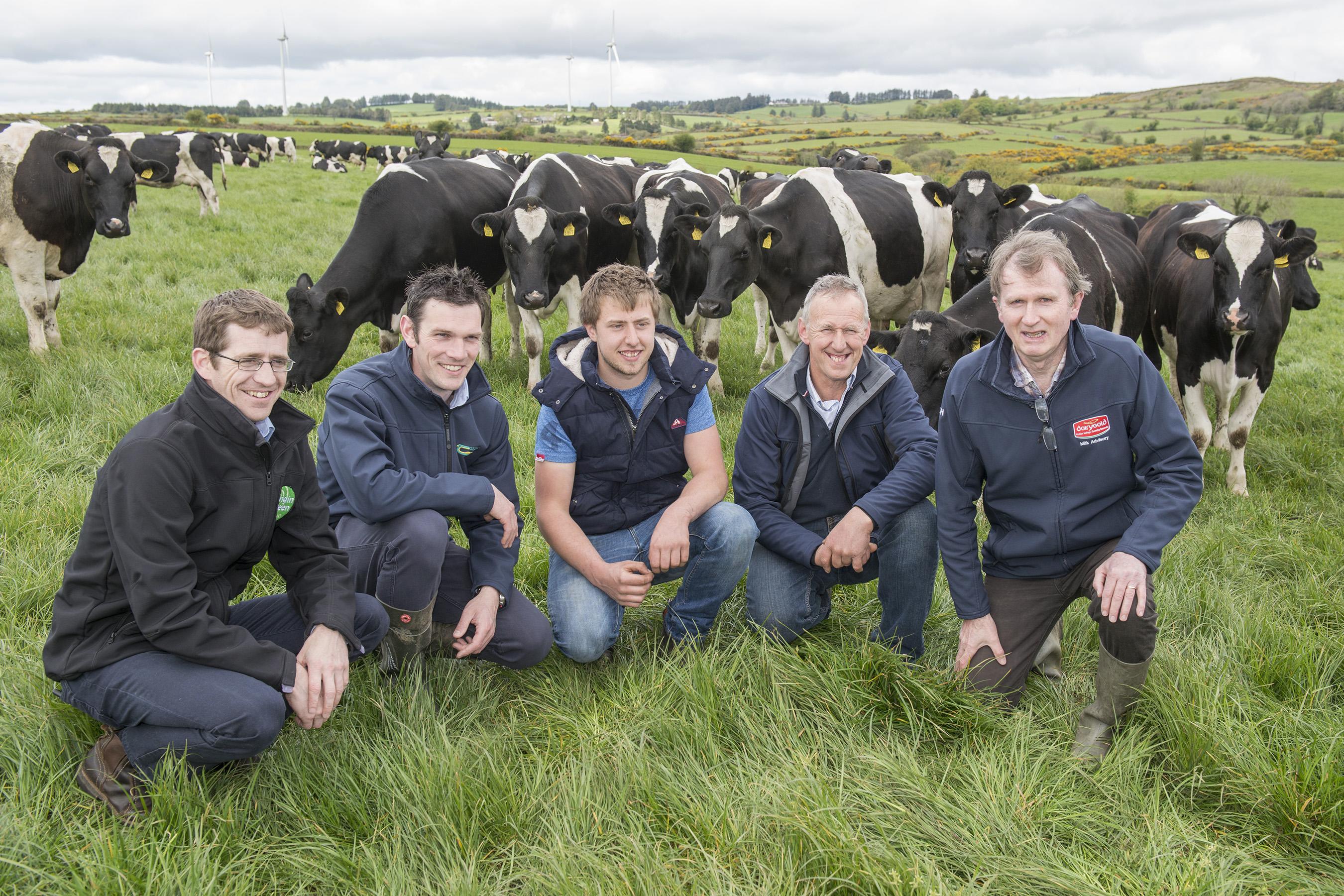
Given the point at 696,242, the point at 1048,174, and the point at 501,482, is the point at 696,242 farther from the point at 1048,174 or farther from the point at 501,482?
the point at 1048,174

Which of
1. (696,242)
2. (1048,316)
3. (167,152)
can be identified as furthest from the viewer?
(167,152)

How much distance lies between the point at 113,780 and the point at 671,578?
2.30m

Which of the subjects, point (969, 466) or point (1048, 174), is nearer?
Answer: point (969, 466)

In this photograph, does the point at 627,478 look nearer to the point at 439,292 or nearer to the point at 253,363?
the point at 439,292

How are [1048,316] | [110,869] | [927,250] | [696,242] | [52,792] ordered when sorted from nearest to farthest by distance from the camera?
1. [110,869]
2. [52,792]
3. [1048,316]
4. [696,242]
5. [927,250]

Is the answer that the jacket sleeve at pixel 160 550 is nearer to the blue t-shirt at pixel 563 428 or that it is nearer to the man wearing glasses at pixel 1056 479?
the blue t-shirt at pixel 563 428

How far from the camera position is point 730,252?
8391 mm

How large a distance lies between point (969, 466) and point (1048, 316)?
0.68 meters

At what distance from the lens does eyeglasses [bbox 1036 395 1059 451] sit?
360cm

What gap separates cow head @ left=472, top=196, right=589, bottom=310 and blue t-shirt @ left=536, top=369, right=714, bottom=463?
4736mm

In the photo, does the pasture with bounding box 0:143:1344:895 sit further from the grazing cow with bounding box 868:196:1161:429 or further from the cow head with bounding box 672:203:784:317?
the cow head with bounding box 672:203:784:317

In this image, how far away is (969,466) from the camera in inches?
148

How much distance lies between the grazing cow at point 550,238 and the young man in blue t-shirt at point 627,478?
183 inches

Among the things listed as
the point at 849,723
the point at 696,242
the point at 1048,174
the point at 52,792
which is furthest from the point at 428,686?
the point at 1048,174
